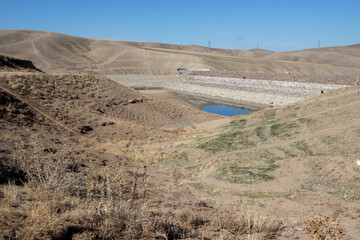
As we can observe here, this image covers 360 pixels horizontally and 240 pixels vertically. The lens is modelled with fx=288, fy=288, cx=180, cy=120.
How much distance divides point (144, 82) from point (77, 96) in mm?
32868

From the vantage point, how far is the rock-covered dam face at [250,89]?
115ft

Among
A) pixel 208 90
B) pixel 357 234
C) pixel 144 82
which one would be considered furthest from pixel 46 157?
pixel 144 82

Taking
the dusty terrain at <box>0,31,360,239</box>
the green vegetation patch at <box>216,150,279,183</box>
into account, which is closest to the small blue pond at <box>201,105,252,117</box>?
the dusty terrain at <box>0,31,360,239</box>

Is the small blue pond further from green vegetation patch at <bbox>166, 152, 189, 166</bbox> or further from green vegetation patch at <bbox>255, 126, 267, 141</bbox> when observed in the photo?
green vegetation patch at <bbox>166, 152, 189, 166</bbox>

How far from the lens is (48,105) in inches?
759

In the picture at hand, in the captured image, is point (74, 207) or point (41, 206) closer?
point (41, 206)

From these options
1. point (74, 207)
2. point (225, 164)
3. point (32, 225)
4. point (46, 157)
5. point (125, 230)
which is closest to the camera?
point (32, 225)

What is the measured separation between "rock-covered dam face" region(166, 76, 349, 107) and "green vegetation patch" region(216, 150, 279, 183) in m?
24.2

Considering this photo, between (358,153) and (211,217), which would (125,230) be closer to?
(211,217)

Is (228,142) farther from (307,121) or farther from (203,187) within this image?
(203,187)

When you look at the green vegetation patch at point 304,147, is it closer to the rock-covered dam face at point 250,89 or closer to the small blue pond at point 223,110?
the small blue pond at point 223,110

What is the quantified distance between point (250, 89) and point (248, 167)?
106 ft

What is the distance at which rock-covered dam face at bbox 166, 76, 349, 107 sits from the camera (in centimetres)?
3506

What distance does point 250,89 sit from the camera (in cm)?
4147
